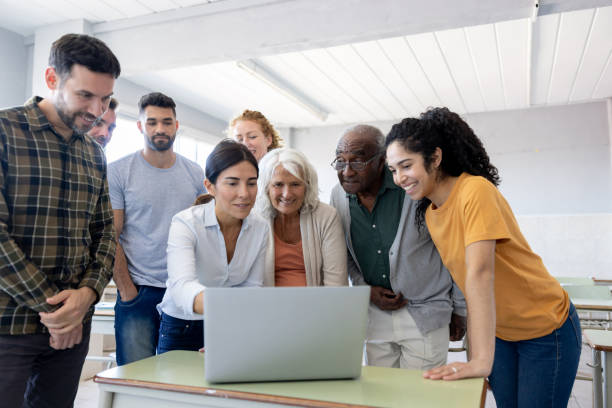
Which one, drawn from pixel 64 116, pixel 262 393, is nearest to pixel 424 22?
pixel 64 116

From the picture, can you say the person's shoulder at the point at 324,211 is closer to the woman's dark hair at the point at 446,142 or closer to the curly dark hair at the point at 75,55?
the woman's dark hair at the point at 446,142

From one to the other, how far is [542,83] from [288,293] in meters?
5.34

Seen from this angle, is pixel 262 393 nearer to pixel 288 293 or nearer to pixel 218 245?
pixel 288 293

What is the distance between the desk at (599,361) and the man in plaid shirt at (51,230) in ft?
6.44

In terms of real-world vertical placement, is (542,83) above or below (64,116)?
above

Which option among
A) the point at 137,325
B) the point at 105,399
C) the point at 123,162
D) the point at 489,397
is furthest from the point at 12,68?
the point at 489,397

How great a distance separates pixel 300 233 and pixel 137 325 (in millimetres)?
791

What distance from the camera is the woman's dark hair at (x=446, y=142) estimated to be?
1430 millimetres

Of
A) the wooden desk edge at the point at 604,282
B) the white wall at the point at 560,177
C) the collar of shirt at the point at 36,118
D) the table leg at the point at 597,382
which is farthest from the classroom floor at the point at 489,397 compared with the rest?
the white wall at the point at 560,177

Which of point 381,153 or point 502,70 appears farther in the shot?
point 502,70

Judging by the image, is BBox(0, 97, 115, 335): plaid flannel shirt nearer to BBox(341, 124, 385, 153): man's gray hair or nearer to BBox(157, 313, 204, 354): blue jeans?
BBox(157, 313, 204, 354): blue jeans

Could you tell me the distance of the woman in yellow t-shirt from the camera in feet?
4.08

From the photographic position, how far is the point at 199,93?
19.0ft

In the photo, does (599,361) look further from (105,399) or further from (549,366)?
(105,399)
